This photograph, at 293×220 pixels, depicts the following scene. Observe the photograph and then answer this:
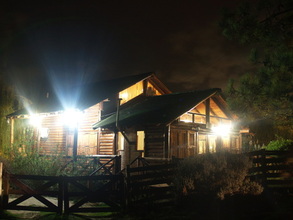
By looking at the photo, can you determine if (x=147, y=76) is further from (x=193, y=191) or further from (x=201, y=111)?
(x=193, y=191)

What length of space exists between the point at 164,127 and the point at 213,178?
8.81m

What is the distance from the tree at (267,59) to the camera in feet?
37.8

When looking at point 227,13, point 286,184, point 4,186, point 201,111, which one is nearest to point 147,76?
point 201,111

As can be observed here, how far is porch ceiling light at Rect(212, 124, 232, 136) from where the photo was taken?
876 inches

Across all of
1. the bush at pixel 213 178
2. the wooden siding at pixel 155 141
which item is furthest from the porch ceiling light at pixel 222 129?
the bush at pixel 213 178

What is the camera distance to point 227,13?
39.5ft

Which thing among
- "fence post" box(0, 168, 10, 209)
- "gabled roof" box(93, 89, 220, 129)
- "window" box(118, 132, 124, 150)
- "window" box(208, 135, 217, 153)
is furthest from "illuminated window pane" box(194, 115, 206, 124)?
"fence post" box(0, 168, 10, 209)

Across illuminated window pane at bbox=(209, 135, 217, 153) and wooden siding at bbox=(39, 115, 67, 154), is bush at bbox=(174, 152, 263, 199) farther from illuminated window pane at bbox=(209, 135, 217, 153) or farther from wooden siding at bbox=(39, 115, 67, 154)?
wooden siding at bbox=(39, 115, 67, 154)

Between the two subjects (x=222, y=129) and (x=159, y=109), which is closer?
(x=159, y=109)

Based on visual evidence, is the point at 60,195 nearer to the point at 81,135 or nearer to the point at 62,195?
the point at 62,195

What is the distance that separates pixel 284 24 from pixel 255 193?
681 centimetres

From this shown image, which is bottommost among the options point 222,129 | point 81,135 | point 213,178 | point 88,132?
point 213,178

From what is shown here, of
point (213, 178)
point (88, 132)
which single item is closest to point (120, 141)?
point (88, 132)

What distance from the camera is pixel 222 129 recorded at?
894 inches
